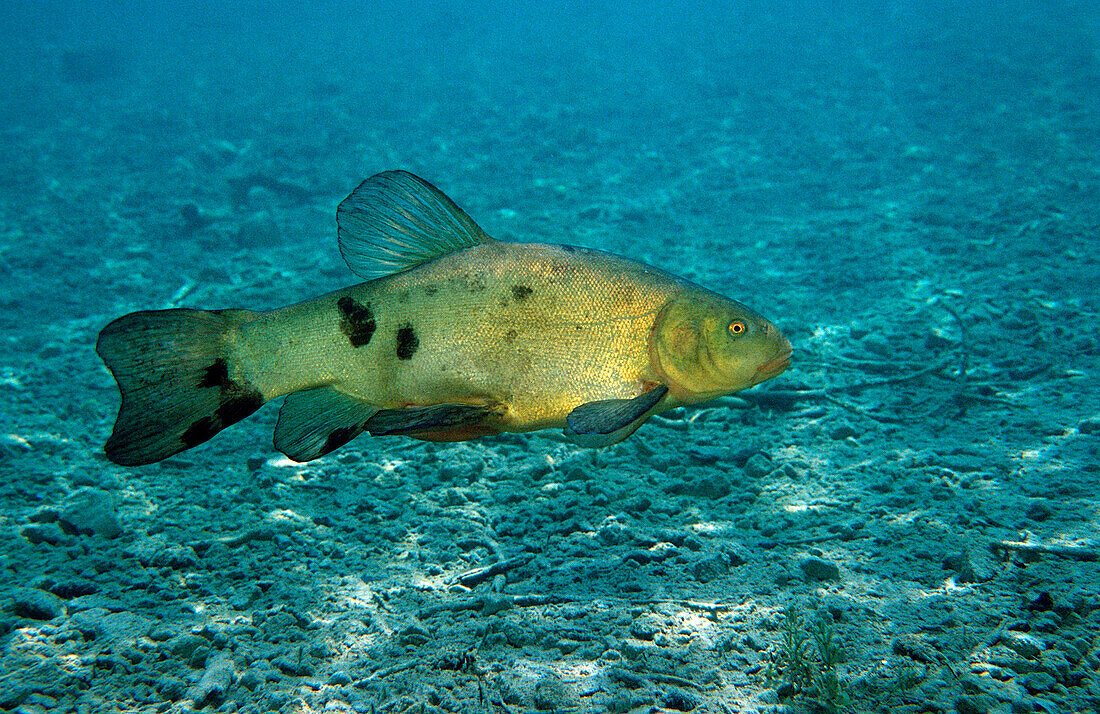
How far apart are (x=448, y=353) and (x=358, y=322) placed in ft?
1.16

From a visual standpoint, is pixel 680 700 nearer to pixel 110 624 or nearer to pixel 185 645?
pixel 185 645

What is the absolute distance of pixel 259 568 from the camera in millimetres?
3018

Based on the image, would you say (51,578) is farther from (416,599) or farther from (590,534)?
(590,534)

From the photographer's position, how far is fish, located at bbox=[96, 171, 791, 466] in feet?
6.89

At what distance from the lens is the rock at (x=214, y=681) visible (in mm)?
2184

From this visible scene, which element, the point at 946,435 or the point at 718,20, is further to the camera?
the point at 718,20

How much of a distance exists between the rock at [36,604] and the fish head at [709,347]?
2.85 metres

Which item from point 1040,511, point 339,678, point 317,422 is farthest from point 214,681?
point 1040,511

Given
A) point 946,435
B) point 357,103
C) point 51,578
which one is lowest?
point 946,435

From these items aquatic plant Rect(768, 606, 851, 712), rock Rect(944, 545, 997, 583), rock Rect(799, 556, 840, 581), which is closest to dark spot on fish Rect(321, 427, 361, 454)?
aquatic plant Rect(768, 606, 851, 712)

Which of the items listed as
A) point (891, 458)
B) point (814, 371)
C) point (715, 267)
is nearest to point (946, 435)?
point (891, 458)

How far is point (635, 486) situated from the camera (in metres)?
3.86

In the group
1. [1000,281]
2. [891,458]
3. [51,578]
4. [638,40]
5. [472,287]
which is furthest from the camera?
[638,40]

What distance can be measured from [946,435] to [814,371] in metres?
1.32
